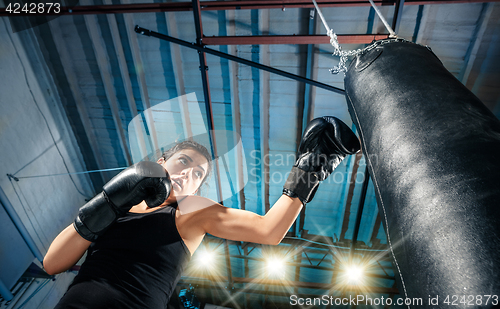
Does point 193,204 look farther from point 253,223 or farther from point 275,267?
point 275,267

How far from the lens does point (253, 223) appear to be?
1.82m

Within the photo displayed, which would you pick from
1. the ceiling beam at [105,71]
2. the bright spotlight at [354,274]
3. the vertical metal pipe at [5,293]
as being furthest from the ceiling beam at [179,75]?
the bright spotlight at [354,274]

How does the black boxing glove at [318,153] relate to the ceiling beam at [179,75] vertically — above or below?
below

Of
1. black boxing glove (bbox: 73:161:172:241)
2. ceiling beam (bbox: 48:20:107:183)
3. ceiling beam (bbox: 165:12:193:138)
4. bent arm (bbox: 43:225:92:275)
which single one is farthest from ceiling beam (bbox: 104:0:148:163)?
bent arm (bbox: 43:225:92:275)

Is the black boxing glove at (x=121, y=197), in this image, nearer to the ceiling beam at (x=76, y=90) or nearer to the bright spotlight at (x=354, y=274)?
the ceiling beam at (x=76, y=90)

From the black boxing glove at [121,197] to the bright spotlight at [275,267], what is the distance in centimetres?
534

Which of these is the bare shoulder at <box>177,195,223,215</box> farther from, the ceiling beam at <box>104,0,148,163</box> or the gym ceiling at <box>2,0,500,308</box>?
the ceiling beam at <box>104,0,148,163</box>

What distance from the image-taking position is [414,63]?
1.39 metres

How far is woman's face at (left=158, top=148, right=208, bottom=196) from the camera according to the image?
225cm

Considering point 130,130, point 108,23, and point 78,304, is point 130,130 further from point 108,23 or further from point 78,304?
point 78,304

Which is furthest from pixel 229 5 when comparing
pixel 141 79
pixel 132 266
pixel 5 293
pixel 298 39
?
pixel 5 293

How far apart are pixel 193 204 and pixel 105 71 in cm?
381

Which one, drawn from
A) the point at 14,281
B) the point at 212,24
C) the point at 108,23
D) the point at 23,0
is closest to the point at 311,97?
the point at 212,24

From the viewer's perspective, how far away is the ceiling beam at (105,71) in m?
3.96
